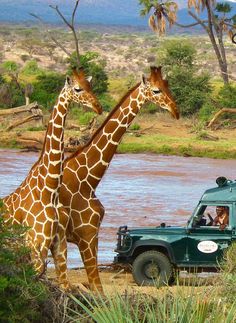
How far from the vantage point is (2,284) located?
640 cm

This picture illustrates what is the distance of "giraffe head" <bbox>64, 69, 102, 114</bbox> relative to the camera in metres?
10.8

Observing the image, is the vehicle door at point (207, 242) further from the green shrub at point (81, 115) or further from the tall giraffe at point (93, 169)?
the green shrub at point (81, 115)

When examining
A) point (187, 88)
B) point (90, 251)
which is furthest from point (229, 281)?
point (187, 88)

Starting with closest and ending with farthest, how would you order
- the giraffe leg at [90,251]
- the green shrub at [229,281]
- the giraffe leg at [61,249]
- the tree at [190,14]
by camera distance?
the green shrub at [229,281], the giraffe leg at [61,249], the giraffe leg at [90,251], the tree at [190,14]

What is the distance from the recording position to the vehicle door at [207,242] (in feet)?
44.5

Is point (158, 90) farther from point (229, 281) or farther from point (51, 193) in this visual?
point (229, 281)

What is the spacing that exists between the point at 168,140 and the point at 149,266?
21.6 meters

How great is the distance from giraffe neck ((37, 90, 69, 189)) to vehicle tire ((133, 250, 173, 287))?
3219 mm

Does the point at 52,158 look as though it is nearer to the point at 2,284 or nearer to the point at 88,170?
the point at 88,170

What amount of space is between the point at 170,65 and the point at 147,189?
17.8 meters

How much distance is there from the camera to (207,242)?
535 inches

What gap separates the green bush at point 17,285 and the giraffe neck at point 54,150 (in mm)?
3337

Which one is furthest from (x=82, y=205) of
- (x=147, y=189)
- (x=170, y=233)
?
(x=147, y=189)

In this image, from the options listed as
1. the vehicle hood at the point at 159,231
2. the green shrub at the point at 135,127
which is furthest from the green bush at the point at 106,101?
the vehicle hood at the point at 159,231
